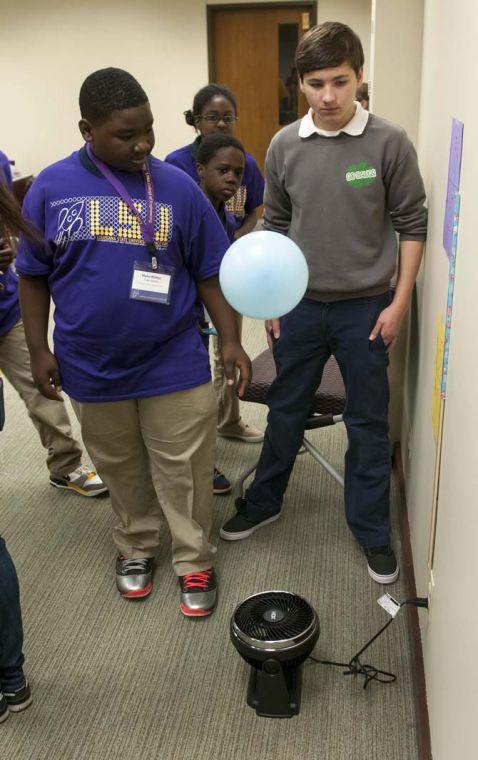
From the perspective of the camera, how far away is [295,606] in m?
1.74

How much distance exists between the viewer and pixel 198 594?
2.03 meters

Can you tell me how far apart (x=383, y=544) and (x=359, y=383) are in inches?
21.5

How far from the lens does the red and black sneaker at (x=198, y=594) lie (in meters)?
2.01

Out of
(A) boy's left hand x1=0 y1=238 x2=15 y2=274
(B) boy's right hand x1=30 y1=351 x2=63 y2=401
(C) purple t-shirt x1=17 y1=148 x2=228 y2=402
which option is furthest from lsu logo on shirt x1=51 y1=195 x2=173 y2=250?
(B) boy's right hand x1=30 y1=351 x2=63 y2=401

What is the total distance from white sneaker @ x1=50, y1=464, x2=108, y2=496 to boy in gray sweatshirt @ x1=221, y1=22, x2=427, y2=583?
0.83m

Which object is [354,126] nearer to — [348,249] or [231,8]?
[348,249]

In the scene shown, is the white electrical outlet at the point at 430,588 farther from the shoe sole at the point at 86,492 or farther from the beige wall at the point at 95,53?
the beige wall at the point at 95,53

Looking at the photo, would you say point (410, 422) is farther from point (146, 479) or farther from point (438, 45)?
point (438, 45)

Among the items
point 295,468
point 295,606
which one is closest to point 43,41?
point 295,468

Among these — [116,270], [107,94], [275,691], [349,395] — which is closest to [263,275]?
[116,270]

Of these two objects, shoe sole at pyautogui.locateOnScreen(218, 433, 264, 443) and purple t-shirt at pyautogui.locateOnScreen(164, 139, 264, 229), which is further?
shoe sole at pyautogui.locateOnScreen(218, 433, 264, 443)

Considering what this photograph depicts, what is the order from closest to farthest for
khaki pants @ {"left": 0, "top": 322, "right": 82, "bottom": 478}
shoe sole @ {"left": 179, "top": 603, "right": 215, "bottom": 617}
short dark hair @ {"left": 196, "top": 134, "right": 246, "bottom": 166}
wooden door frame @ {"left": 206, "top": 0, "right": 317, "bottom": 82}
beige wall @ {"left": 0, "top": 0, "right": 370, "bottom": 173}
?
shoe sole @ {"left": 179, "top": 603, "right": 215, "bottom": 617}
short dark hair @ {"left": 196, "top": 134, "right": 246, "bottom": 166}
khaki pants @ {"left": 0, "top": 322, "right": 82, "bottom": 478}
wooden door frame @ {"left": 206, "top": 0, "right": 317, "bottom": 82}
beige wall @ {"left": 0, "top": 0, "right": 370, "bottom": 173}

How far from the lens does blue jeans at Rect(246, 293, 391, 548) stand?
1934mm

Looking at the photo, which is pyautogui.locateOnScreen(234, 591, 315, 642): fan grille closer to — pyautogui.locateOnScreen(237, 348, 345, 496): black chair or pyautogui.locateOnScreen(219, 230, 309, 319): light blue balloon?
pyautogui.locateOnScreen(237, 348, 345, 496): black chair
